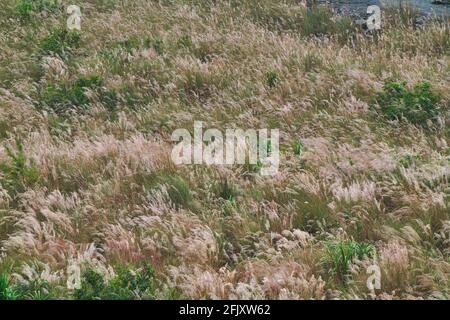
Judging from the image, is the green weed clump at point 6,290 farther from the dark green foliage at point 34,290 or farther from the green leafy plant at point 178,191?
the green leafy plant at point 178,191

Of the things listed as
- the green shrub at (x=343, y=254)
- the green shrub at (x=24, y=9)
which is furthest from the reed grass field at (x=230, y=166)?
the green shrub at (x=24, y=9)

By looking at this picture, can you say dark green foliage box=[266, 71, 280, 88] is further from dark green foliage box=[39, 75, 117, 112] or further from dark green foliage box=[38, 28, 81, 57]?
dark green foliage box=[38, 28, 81, 57]

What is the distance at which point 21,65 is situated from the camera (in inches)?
431

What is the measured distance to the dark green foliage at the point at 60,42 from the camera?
1140 centimetres

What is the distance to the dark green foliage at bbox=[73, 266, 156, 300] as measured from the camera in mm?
4430

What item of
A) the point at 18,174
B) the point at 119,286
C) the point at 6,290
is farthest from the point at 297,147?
the point at 6,290

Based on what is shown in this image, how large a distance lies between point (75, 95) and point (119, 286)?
18.3ft

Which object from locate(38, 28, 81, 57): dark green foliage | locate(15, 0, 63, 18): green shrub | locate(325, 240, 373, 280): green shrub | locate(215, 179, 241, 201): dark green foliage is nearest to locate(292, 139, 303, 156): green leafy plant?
locate(215, 179, 241, 201): dark green foliage

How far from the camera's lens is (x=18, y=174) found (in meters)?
6.64

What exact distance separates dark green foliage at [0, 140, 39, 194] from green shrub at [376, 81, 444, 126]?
14.5ft

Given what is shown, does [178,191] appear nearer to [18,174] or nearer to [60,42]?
[18,174]

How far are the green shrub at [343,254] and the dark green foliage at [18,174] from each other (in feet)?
11.8

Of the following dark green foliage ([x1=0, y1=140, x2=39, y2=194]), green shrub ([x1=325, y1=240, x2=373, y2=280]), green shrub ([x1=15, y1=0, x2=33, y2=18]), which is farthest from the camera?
green shrub ([x1=15, y1=0, x2=33, y2=18])
